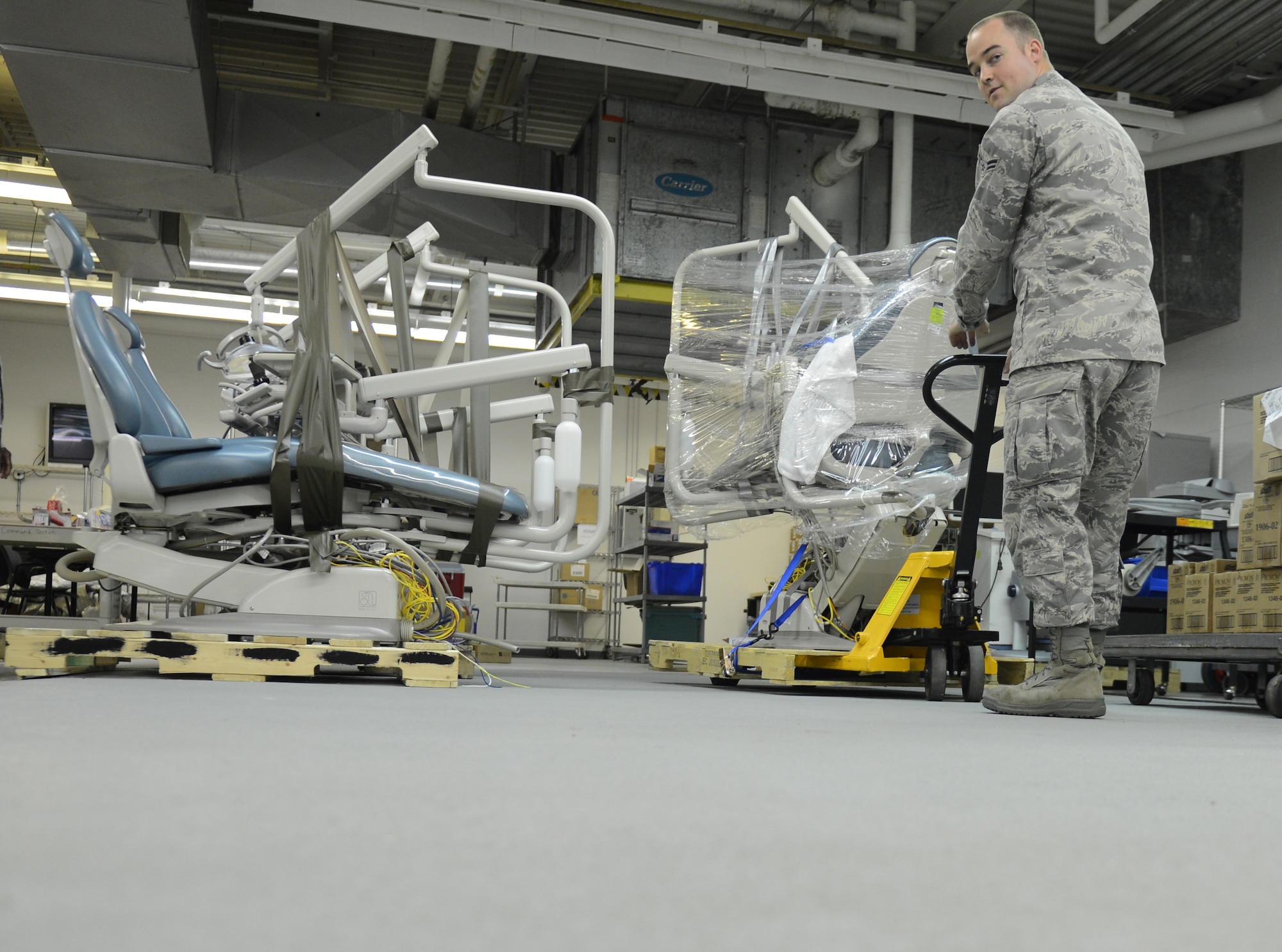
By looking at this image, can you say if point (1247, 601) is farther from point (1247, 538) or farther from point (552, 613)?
point (552, 613)

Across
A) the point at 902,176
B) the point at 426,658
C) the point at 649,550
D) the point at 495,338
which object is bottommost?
the point at 426,658

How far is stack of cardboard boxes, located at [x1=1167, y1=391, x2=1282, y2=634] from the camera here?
4.28 m

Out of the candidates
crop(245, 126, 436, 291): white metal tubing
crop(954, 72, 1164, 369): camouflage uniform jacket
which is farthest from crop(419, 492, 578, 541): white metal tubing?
crop(954, 72, 1164, 369): camouflage uniform jacket

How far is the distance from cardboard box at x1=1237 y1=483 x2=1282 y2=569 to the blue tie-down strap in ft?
6.20

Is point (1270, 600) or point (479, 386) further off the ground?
point (479, 386)

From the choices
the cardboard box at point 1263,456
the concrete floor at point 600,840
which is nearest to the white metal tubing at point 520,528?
the concrete floor at point 600,840

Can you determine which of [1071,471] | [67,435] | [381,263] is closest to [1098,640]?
[1071,471]

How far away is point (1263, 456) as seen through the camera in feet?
14.3

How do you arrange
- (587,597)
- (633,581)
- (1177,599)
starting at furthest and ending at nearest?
(587,597) < (633,581) < (1177,599)

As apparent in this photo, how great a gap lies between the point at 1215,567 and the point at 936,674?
1842 millimetres

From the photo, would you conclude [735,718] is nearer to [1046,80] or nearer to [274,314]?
[1046,80]

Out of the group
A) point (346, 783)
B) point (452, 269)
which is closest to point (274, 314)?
point (452, 269)

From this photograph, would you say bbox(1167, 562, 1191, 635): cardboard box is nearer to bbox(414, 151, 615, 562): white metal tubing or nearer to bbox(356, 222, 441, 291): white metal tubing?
bbox(414, 151, 615, 562): white metal tubing

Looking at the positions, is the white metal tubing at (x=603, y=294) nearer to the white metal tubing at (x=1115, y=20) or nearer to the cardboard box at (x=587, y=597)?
the white metal tubing at (x=1115, y=20)
